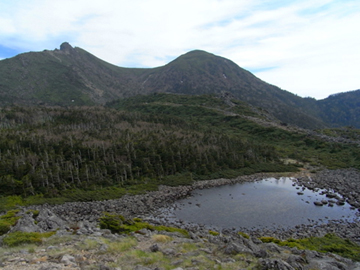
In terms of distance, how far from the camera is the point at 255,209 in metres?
58.9

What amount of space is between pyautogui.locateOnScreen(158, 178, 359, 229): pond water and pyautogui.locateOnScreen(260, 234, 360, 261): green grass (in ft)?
32.5

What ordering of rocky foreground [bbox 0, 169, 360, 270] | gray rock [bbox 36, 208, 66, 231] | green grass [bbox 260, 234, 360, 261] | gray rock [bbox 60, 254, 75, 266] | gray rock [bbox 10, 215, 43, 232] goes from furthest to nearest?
gray rock [bbox 36, 208, 66, 231] < green grass [bbox 260, 234, 360, 261] < gray rock [bbox 10, 215, 43, 232] < rocky foreground [bbox 0, 169, 360, 270] < gray rock [bbox 60, 254, 75, 266]

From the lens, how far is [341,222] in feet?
166

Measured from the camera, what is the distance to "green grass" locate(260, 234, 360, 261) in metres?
33.5

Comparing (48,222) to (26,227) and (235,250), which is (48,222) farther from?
(235,250)

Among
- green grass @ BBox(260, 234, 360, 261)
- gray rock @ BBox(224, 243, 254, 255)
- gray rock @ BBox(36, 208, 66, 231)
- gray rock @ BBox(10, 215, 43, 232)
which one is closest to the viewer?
gray rock @ BBox(224, 243, 254, 255)

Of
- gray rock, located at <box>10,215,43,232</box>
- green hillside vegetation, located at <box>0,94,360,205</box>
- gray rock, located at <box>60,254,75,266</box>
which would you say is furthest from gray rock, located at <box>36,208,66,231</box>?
green hillside vegetation, located at <box>0,94,360,205</box>

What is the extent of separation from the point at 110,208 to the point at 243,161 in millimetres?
56812

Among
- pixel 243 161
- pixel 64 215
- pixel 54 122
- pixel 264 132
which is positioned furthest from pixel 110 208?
pixel 264 132

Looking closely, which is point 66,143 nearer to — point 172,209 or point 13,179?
point 13,179

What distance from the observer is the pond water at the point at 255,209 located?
51744 millimetres

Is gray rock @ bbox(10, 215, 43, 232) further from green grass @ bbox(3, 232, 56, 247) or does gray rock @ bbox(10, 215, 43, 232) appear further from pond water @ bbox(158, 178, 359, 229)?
pond water @ bbox(158, 178, 359, 229)

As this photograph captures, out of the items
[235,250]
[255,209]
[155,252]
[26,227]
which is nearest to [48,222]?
[26,227]

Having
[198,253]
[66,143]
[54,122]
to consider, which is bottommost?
[198,253]
